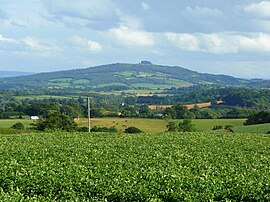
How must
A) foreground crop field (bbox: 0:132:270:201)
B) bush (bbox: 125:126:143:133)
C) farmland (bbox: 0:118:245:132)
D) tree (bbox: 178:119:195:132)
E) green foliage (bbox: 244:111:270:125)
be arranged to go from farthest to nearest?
farmland (bbox: 0:118:245:132) → green foliage (bbox: 244:111:270:125) → tree (bbox: 178:119:195:132) → bush (bbox: 125:126:143:133) → foreground crop field (bbox: 0:132:270:201)

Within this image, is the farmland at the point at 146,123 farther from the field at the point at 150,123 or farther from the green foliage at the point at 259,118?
the green foliage at the point at 259,118

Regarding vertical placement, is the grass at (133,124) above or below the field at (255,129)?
below

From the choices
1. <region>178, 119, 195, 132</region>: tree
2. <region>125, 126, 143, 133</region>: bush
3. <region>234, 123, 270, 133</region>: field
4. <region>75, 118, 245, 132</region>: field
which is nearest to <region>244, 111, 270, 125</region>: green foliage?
<region>75, 118, 245, 132</region>: field

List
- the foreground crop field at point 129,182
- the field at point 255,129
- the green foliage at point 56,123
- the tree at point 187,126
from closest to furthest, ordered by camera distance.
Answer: the foreground crop field at point 129,182 < the field at point 255,129 < the green foliage at point 56,123 < the tree at point 187,126

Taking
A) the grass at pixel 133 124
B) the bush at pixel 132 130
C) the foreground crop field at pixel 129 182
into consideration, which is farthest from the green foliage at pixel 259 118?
the foreground crop field at pixel 129 182

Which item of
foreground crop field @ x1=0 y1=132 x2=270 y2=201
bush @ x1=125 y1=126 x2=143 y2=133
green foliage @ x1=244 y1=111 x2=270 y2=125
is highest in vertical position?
foreground crop field @ x1=0 y1=132 x2=270 y2=201

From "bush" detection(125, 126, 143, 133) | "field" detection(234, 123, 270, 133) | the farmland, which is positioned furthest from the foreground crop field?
the farmland

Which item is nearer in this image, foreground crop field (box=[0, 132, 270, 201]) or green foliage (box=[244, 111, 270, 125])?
foreground crop field (box=[0, 132, 270, 201])

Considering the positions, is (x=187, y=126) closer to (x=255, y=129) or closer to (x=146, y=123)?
(x=146, y=123)

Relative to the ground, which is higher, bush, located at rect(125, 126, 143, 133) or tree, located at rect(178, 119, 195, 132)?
tree, located at rect(178, 119, 195, 132)

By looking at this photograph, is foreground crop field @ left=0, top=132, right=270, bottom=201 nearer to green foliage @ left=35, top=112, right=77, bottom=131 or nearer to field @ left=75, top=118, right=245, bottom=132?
green foliage @ left=35, top=112, right=77, bottom=131

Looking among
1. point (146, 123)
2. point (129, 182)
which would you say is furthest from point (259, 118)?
point (129, 182)

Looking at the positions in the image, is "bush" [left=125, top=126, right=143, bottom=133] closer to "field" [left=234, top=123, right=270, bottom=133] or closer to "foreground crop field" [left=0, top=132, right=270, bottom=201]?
"field" [left=234, top=123, right=270, bottom=133]

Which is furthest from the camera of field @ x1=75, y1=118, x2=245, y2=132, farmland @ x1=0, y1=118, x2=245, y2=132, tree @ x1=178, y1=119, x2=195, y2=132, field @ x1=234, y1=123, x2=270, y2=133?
field @ x1=75, y1=118, x2=245, y2=132
